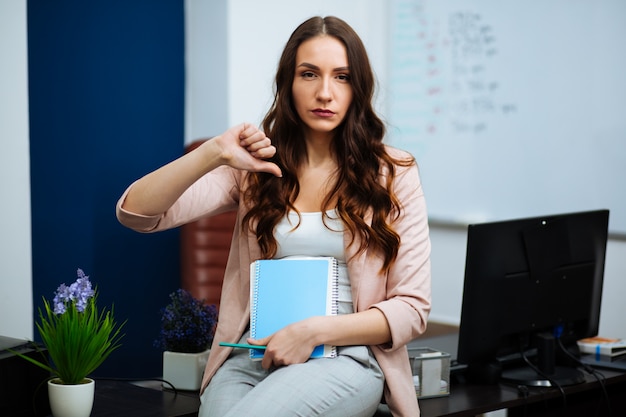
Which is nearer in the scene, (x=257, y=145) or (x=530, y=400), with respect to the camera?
(x=257, y=145)

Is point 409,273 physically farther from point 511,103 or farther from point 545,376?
point 511,103

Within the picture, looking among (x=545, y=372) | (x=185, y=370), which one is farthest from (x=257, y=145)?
(x=545, y=372)

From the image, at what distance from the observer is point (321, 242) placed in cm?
199

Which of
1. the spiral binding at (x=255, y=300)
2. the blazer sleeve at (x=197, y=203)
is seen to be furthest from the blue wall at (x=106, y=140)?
the spiral binding at (x=255, y=300)

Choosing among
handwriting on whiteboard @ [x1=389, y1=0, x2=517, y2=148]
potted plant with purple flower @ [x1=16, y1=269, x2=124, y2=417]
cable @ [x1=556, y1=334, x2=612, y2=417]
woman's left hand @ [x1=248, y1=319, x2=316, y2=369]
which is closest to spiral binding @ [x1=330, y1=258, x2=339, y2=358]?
woman's left hand @ [x1=248, y1=319, x2=316, y2=369]

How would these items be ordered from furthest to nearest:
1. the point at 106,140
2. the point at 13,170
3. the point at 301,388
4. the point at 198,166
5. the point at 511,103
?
the point at 511,103
the point at 106,140
the point at 13,170
the point at 198,166
the point at 301,388

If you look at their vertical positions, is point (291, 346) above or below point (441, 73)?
below

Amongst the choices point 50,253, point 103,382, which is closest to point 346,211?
point 103,382

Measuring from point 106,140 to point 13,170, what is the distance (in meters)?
0.81

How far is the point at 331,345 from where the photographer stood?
189cm

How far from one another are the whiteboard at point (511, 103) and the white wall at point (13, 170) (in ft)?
5.08

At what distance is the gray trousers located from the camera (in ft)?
5.68

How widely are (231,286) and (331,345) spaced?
325 millimetres

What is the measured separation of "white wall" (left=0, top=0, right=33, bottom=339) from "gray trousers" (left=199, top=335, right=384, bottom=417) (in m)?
1.26
